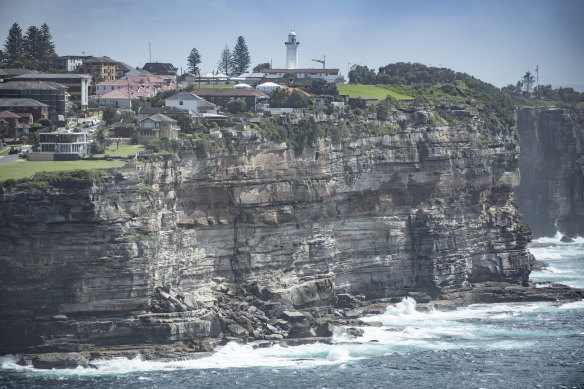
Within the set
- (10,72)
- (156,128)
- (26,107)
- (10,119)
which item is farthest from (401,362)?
(10,72)

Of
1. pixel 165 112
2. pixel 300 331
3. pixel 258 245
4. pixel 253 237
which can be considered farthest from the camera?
pixel 165 112

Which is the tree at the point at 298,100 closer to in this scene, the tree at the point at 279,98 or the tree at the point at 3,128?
the tree at the point at 279,98

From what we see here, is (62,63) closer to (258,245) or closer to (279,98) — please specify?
(279,98)

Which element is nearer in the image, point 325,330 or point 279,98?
point 325,330

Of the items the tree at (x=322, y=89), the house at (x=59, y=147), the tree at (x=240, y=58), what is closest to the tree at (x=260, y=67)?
the tree at (x=240, y=58)

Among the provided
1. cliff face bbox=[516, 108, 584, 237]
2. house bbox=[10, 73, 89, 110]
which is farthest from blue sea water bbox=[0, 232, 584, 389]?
cliff face bbox=[516, 108, 584, 237]

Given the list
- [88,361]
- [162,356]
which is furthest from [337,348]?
[88,361]

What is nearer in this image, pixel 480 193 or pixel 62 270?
pixel 62 270

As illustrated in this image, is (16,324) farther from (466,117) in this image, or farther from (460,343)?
(466,117)
